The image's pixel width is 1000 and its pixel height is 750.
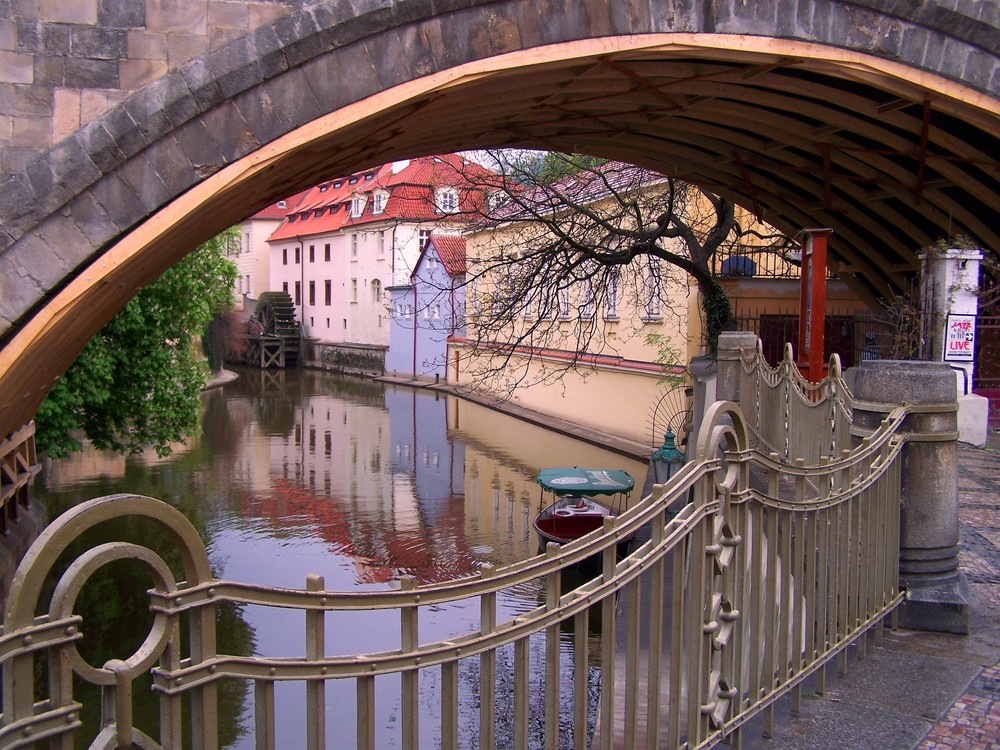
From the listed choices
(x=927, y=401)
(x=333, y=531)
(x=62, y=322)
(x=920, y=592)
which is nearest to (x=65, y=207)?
(x=62, y=322)

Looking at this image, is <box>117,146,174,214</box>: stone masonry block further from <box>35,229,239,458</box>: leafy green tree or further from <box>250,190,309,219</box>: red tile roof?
<box>250,190,309,219</box>: red tile roof

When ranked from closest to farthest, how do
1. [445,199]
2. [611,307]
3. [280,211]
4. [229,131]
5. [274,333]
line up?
[229,131] → [445,199] → [611,307] → [274,333] → [280,211]

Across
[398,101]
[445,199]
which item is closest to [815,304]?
[398,101]

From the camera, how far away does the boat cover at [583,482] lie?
1400 cm

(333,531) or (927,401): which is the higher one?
(927,401)

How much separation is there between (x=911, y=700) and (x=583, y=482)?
9962mm

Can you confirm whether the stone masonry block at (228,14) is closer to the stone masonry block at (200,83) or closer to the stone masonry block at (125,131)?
the stone masonry block at (200,83)

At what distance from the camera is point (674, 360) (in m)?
19.1

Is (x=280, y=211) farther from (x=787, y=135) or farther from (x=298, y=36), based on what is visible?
(x=298, y=36)

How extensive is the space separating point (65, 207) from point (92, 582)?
30.6ft

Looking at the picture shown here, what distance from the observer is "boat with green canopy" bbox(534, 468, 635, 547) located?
45.2ft

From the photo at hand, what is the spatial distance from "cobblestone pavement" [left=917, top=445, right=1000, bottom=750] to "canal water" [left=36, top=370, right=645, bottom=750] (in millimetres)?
3872

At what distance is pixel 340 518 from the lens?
1742 cm

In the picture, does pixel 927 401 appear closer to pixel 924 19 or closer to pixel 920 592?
pixel 920 592
